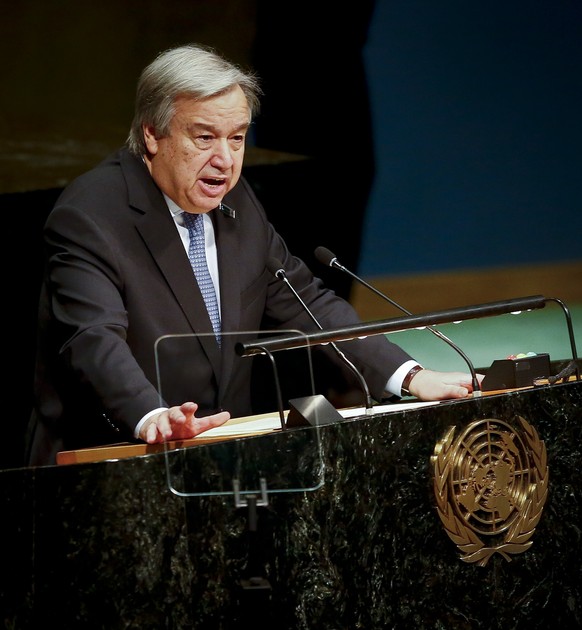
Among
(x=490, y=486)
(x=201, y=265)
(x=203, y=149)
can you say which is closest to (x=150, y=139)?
(x=203, y=149)

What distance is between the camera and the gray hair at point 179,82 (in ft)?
9.52

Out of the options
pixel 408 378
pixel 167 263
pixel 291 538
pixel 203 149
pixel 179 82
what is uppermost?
pixel 179 82

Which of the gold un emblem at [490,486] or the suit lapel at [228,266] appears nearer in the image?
the gold un emblem at [490,486]

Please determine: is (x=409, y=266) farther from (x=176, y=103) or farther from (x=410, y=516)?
(x=410, y=516)

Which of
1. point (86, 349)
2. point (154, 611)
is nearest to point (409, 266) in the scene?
point (86, 349)

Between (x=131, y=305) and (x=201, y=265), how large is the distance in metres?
0.26

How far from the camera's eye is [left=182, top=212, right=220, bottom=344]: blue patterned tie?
9.61 ft

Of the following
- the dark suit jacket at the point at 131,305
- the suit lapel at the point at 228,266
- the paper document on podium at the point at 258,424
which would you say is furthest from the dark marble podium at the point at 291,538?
the suit lapel at the point at 228,266

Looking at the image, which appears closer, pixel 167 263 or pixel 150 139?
pixel 167 263

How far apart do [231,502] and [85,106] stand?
2.00m

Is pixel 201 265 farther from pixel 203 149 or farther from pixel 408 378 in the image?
pixel 408 378

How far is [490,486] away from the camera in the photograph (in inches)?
85.5

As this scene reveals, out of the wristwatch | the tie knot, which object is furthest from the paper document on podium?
the tie knot

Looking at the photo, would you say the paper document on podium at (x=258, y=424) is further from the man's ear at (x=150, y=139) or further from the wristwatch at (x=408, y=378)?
the man's ear at (x=150, y=139)
